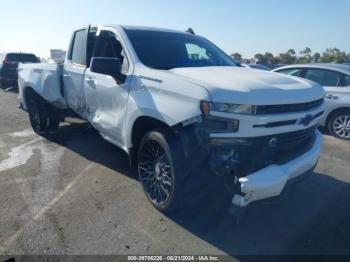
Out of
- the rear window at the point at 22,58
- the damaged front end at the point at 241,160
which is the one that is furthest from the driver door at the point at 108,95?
the rear window at the point at 22,58

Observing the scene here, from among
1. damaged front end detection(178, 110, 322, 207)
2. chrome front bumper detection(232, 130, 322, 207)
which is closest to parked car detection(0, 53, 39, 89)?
damaged front end detection(178, 110, 322, 207)

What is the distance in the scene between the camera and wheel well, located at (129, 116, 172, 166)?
3986mm

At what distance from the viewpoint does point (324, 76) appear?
7910 millimetres

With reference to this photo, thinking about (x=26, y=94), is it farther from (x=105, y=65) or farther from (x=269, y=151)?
(x=269, y=151)

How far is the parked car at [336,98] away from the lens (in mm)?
7418

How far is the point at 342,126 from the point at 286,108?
4.72m

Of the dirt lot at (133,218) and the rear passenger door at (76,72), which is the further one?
the rear passenger door at (76,72)

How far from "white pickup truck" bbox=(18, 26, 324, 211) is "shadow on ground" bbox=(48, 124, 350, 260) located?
12.0 inches

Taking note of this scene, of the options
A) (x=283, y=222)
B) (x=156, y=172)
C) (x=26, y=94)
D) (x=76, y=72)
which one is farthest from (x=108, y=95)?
(x=26, y=94)

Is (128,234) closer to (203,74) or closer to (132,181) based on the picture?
(132,181)

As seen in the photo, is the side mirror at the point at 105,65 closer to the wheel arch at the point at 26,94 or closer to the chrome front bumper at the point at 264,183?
the chrome front bumper at the point at 264,183

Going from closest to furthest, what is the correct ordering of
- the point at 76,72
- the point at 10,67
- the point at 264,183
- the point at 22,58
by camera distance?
the point at 264,183 → the point at 76,72 → the point at 10,67 → the point at 22,58

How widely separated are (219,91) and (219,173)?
2.45ft

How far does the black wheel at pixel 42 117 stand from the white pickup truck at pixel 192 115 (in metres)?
1.94
